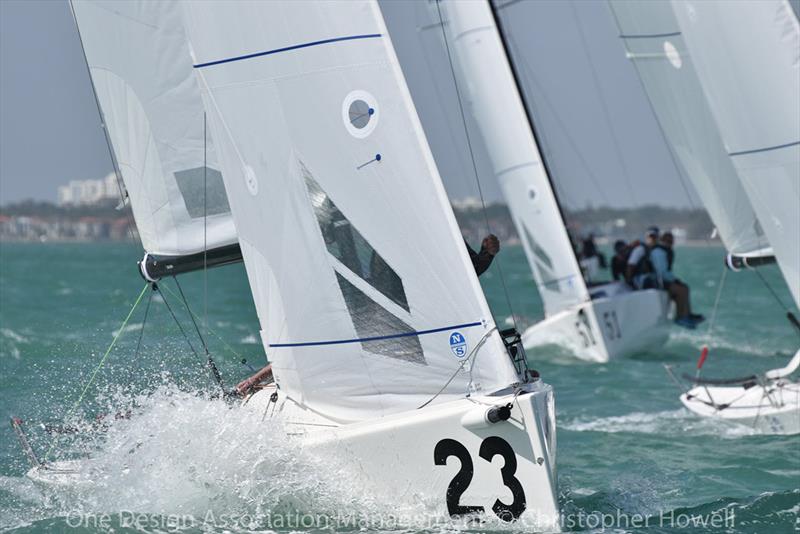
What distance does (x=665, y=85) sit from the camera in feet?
40.5

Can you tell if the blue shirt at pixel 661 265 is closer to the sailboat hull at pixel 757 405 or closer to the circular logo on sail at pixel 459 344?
the sailboat hull at pixel 757 405

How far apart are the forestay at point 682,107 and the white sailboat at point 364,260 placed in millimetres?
5626

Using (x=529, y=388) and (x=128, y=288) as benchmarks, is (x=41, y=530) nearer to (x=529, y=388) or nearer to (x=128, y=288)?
(x=529, y=388)

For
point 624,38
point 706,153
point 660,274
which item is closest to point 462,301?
point 706,153

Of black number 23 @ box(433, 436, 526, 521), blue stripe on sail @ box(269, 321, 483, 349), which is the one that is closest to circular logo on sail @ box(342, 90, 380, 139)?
blue stripe on sail @ box(269, 321, 483, 349)

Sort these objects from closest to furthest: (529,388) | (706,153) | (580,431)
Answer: (529,388) → (580,431) → (706,153)

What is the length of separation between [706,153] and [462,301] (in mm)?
6415

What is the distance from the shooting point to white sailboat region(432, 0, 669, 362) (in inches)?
591

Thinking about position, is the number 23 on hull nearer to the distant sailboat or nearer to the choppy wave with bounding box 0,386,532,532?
the choppy wave with bounding box 0,386,532,532

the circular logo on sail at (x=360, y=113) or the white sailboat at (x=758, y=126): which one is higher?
the circular logo on sail at (x=360, y=113)

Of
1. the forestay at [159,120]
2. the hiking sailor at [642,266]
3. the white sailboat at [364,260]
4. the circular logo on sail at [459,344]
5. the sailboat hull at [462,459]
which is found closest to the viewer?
the sailboat hull at [462,459]

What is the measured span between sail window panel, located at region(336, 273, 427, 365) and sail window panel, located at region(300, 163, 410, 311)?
89mm

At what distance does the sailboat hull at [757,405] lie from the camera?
9680 millimetres

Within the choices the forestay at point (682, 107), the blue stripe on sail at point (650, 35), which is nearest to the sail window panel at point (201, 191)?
the forestay at point (682, 107)
